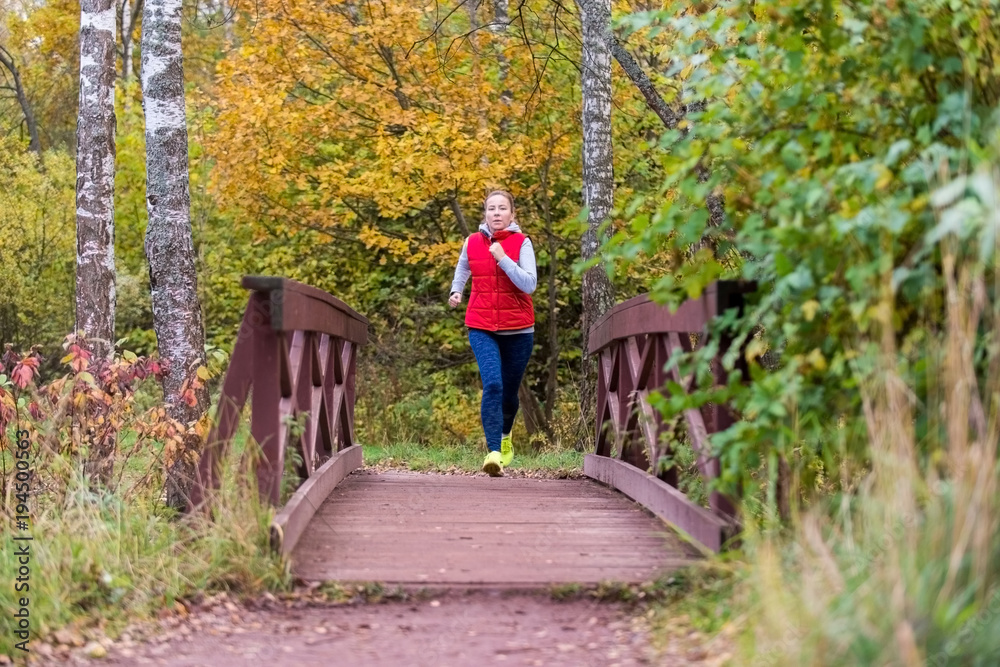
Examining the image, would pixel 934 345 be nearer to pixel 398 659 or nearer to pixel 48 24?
pixel 398 659

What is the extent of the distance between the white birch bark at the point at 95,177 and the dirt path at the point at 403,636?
17.0ft

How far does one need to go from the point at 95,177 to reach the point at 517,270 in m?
3.57

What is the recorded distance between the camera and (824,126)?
3980 mm

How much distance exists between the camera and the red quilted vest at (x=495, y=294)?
7.63 meters

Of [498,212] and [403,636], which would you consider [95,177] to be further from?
[403,636]

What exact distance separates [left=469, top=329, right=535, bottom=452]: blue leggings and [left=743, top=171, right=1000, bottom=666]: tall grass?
4226 mm

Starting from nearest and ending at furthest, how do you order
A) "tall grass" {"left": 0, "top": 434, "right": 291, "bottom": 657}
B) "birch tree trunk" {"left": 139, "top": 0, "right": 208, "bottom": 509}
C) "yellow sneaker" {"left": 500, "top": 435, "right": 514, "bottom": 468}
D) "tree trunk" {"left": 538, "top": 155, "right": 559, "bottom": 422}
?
1. "tall grass" {"left": 0, "top": 434, "right": 291, "bottom": 657}
2. "birch tree trunk" {"left": 139, "top": 0, "right": 208, "bottom": 509}
3. "yellow sneaker" {"left": 500, "top": 435, "right": 514, "bottom": 468}
4. "tree trunk" {"left": 538, "top": 155, "right": 559, "bottom": 422}

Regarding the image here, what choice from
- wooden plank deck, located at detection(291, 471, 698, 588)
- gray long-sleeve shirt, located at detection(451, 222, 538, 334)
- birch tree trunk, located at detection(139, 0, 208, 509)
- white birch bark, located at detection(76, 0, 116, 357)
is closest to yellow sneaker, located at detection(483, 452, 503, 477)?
gray long-sleeve shirt, located at detection(451, 222, 538, 334)

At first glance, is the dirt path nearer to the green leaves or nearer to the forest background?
the forest background

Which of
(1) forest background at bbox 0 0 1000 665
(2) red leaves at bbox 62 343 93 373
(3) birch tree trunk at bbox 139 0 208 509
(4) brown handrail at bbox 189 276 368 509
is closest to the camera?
(1) forest background at bbox 0 0 1000 665

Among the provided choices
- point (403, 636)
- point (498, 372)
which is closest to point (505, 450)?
point (498, 372)

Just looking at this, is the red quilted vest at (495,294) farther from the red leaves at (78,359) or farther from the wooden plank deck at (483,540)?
the red leaves at (78,359)

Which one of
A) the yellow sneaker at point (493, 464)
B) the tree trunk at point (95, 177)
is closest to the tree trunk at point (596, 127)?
the yellow sneaker at point (493, 464)

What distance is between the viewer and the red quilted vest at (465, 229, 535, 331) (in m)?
7.63
